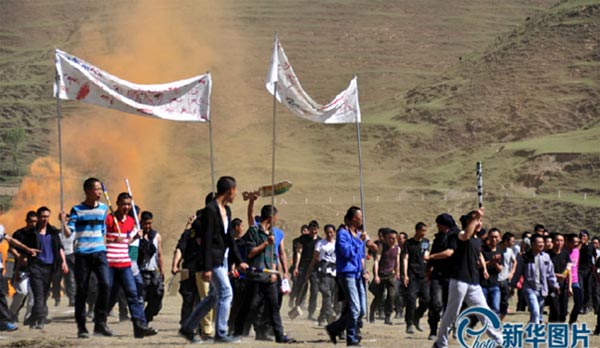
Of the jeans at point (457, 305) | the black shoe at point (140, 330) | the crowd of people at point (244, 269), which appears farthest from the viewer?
the black shoe at point (140, 330)

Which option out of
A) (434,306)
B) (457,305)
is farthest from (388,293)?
(457,305)

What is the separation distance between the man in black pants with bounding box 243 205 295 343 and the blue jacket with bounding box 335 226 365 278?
0.81 meters

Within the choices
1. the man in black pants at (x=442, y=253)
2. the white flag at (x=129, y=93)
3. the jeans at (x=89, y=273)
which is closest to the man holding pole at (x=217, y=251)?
the jeans at (x=89, y=273)

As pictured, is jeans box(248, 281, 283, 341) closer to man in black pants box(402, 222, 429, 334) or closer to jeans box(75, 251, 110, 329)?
jeans box(75, 251, 110, 329)

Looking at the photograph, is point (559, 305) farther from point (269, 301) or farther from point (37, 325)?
point (37, 325)

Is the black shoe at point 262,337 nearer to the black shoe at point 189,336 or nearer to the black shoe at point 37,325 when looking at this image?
the black shoe at point 189,336

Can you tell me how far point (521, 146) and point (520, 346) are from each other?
52.5 metres

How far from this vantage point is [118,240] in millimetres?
14578

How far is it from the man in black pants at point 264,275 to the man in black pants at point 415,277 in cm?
424

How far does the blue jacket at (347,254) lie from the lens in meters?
14.4

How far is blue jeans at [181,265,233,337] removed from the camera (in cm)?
1323

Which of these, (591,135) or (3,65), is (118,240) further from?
(3,65)

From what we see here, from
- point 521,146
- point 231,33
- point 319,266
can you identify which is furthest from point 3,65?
point 319,266

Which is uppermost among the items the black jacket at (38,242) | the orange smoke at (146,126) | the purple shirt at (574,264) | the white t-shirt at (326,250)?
the orange smoke at (146,126)
